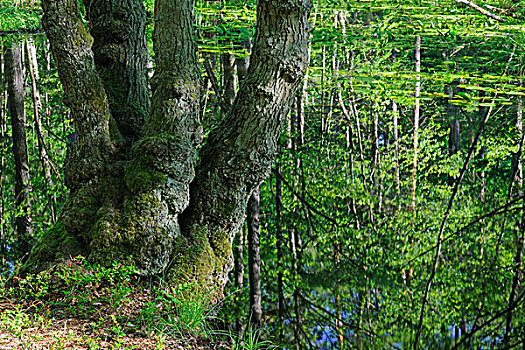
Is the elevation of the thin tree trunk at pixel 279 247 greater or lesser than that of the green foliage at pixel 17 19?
lesser

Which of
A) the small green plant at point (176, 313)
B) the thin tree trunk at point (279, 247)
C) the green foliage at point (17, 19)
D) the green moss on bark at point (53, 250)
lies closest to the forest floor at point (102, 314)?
the small green plant at point (176, 313)

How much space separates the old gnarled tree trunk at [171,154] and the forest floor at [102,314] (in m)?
0.22

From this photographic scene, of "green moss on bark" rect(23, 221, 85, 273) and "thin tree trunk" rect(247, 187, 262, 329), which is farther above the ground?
Result: "green moss on bark" rect(23, 221, 85, 273)

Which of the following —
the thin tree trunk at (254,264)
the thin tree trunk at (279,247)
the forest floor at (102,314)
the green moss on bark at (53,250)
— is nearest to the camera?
the forest floor at (102,314)

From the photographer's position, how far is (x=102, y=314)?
2.83 meters

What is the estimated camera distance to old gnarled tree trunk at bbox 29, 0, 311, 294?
336 centimetres

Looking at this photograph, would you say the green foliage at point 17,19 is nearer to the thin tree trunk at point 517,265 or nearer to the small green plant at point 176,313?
the small green plant at point 176,313

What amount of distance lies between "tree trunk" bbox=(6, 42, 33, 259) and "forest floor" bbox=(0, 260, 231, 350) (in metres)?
4.88

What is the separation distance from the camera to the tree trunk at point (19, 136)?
729 cm

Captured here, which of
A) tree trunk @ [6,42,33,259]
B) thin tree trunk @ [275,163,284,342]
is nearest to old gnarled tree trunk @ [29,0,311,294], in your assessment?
thin tree trunk @ [275,163,284,342]

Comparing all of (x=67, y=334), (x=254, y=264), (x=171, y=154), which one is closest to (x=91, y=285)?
(x=67, y=334)

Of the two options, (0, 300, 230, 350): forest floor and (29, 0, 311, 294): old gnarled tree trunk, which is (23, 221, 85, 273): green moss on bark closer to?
(29, 0, 311, 294): old gnarled tree trunk

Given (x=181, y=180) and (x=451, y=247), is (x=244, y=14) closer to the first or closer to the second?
(x=181, y=180)

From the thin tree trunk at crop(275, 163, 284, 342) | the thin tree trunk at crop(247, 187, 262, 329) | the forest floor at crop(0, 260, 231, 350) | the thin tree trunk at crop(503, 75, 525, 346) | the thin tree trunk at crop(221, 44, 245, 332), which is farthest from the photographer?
the thin tree trunk at crop(275, 163, 284, 342)
